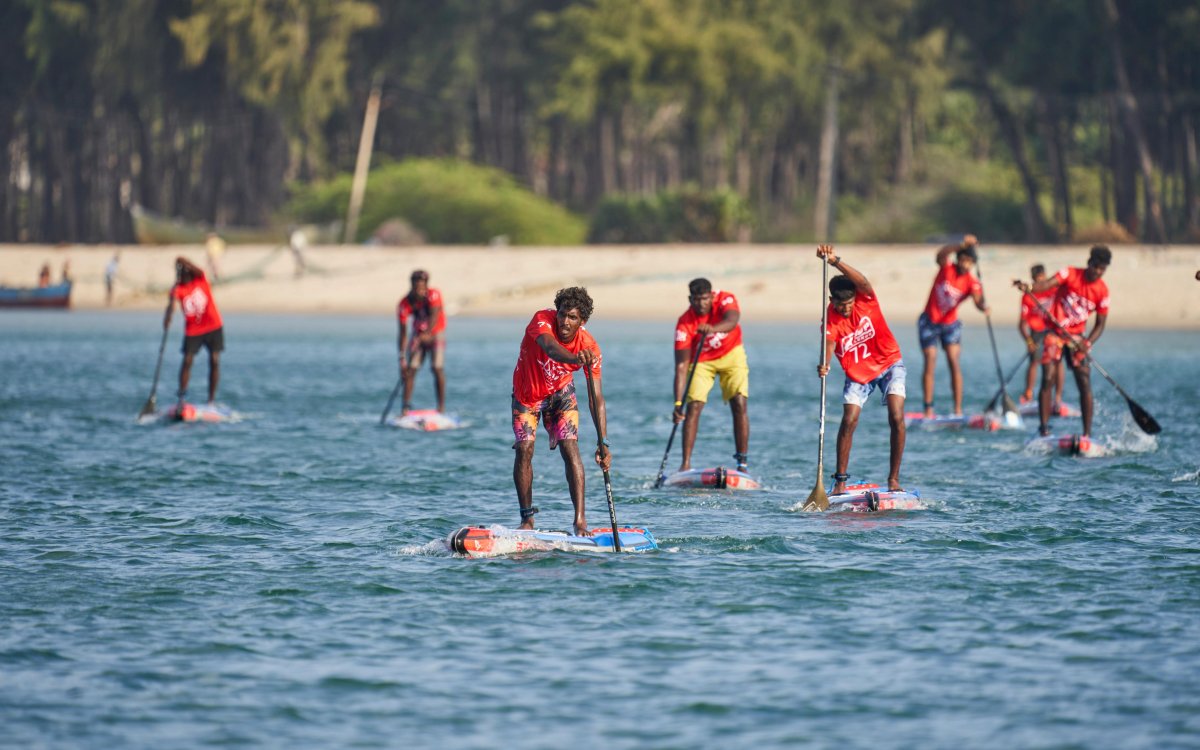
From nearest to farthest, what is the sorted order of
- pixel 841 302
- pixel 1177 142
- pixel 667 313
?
pixel 841 302 → pixel 667 313 → pixel 1177 142

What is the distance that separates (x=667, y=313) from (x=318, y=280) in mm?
12231

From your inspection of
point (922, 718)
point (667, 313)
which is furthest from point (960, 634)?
point (667, 313)

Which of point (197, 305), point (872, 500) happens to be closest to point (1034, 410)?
point (872, 500)

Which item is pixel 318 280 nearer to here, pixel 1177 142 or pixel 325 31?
pixel 325 31

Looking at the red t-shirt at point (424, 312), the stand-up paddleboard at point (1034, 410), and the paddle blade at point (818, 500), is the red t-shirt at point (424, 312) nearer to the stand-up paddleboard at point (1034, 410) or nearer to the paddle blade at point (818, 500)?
the paddle blade at point (818, 500)

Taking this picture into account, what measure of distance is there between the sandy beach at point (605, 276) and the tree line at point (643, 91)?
309 inches

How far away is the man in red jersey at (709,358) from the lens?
15.6 m

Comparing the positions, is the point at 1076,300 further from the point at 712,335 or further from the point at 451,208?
the point at 451,208

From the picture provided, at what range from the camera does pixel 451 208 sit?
60250 millimetres

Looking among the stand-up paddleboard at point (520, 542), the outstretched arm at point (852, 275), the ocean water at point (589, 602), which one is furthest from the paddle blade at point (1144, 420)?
the stand-up paddleboard at point (520, 542)

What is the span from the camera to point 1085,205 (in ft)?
218

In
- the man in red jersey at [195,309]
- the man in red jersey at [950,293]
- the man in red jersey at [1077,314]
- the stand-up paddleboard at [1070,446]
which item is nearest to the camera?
the man in red jersey at [1077,314]

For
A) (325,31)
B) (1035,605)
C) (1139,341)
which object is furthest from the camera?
(325,31)

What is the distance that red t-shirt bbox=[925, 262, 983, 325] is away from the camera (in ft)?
67.6
